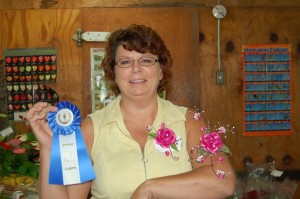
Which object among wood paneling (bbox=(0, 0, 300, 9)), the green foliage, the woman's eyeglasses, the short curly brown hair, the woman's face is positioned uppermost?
wood paneling (bbox=(0, 0, 300, 9))

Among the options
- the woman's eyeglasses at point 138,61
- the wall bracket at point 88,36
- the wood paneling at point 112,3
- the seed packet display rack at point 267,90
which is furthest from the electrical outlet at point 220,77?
the woman's eyeglasses at point 138,61

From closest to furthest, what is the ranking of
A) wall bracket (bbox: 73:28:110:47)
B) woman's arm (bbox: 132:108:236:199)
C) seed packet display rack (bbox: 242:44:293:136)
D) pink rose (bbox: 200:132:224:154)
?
woman's arm (bbox: 132:108:236:199)
pink rose (bbox: 200:132:224:154)
wall bracket (bbox: 73:28:110:47)
seed packet display rack (bbox: 242:44:293:136)

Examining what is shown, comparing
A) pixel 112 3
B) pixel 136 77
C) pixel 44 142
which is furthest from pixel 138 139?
Result: pixel 112 3

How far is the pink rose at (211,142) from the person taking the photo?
49.6 inches

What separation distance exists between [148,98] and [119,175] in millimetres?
323

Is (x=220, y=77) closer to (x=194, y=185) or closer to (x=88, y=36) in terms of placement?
(x=88, y=36)

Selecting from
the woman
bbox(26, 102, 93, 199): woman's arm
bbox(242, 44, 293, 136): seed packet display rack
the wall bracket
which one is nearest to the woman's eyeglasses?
the woman

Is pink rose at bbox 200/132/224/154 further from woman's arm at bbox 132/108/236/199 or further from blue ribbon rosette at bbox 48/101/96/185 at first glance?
blue ribbon rosette at bbox 48/101/96/185

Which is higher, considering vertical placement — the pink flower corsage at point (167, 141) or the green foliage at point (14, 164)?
the pink flower corsage at point (167, 141)

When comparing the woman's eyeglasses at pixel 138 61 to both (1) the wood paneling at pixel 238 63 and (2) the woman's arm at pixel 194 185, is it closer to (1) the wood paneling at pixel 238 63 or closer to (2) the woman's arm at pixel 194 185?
(2) the woman's arm at pixel 194 185

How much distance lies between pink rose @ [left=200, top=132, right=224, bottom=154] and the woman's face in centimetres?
27

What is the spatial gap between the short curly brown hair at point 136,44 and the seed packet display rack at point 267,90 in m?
A: 1.08

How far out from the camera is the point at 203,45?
231cm

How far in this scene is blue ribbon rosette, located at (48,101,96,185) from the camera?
1.25m
